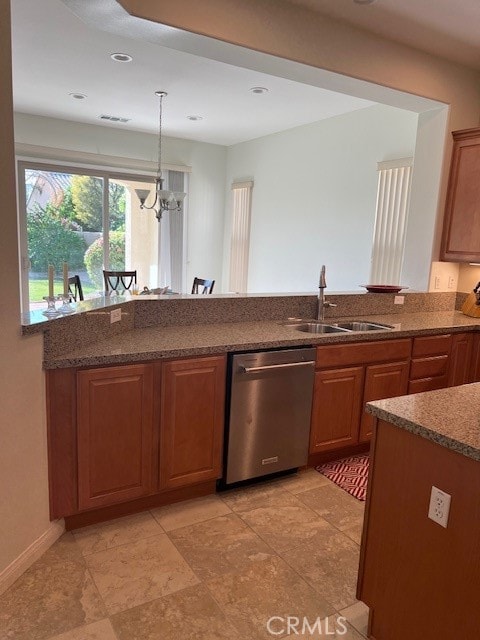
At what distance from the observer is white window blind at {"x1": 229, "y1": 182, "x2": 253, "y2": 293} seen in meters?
6.80

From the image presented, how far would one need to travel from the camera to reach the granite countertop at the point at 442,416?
1.31 metres

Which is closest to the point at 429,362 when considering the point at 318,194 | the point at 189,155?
the point at 318,194

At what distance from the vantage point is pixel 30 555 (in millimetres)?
1985

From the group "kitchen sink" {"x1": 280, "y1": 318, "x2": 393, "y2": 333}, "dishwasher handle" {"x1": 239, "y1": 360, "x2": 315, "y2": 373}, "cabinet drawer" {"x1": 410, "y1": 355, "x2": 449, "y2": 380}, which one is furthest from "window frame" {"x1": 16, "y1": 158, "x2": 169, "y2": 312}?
"cabinet drawer" {"x1": 410, "y1": 355, "x2": 449, "y2": 380}

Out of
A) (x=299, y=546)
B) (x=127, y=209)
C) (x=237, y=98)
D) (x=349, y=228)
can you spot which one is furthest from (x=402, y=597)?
(x=127, y=209)

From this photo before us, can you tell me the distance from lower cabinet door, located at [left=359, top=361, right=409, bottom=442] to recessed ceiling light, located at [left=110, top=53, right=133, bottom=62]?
306 cm

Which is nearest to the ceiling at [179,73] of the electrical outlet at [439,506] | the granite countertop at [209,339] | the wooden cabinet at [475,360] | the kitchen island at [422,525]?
the granite countertop at [209,339]

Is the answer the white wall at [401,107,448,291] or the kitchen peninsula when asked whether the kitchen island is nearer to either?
the kitchen peninsula

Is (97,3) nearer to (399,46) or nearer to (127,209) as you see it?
(399,46)

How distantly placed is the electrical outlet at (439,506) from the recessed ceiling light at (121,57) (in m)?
3.78

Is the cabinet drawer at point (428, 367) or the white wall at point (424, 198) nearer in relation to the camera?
the cabinet drawer at point (428, 367)

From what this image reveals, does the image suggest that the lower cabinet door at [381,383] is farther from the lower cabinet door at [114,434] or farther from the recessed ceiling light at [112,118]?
the recessed ceiling light at [112,118]

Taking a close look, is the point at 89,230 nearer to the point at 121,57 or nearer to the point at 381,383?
the point at 121,57

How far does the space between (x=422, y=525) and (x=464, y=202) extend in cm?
297
